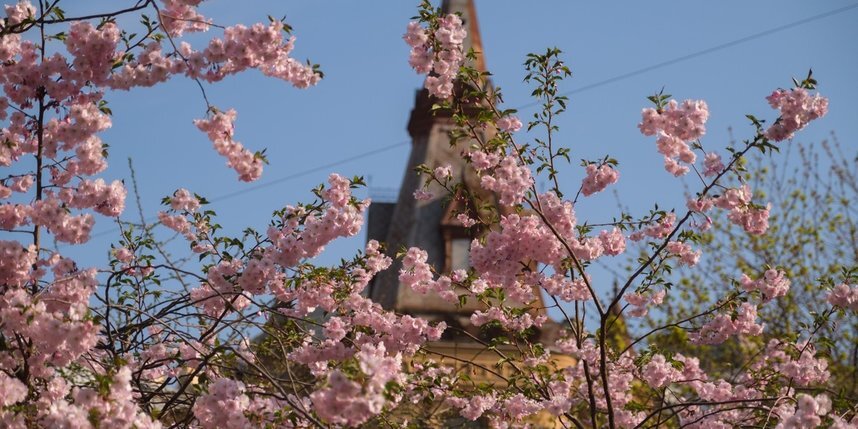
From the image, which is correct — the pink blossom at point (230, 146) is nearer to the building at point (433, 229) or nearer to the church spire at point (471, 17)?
the building at point (433, 229)

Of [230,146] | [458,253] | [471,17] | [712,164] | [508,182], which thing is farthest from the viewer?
[471,17]

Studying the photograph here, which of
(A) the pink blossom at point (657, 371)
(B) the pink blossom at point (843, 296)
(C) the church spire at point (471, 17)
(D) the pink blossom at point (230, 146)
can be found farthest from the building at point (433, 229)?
(D) the pink blossom at point (230, 146)

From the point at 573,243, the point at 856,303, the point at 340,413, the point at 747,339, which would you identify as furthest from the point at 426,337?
the point at 747,339

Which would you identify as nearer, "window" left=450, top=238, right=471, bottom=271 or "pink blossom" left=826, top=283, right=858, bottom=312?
"pink blossom" left=826, top=283, right=858, bottom=312

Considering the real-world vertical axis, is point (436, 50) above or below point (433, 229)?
below

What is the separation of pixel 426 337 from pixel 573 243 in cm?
158

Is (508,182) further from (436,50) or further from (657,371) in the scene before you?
(657,371)

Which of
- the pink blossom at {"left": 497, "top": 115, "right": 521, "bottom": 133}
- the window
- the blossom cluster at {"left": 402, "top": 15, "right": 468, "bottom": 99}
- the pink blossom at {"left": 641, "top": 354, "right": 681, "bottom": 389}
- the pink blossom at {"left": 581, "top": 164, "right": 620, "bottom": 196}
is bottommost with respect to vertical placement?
the pink blossom at {"left": 641, "top": 354, "right": 681, "bottom": 389}

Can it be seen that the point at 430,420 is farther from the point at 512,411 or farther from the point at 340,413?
the point at 340,413

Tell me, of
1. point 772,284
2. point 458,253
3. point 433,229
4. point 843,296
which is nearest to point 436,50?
point 772,284

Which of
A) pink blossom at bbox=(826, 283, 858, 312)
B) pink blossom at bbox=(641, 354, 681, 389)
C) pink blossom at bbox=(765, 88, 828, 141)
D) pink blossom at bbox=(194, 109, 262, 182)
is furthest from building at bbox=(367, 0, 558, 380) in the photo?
pink blossom at bbox=(194, 109, 262, 182)

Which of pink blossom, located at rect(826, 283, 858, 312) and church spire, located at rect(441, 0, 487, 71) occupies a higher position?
church spire, located at rect(441, 0, 487, 71)

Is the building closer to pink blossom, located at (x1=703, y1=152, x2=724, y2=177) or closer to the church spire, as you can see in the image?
the church spire

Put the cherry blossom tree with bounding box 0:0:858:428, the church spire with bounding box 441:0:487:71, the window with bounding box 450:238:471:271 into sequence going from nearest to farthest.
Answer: the cherry blossom tree with bounding box 0:0:858:428 → the window with bounding box 450:238:471:271 → the church spire with bounding box 441:0:487:71
